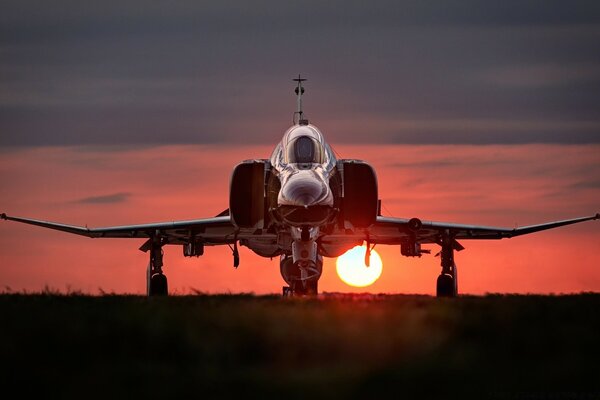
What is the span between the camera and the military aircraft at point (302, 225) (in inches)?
1070

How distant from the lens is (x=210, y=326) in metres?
12.5

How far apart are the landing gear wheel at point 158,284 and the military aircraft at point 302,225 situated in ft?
0.09

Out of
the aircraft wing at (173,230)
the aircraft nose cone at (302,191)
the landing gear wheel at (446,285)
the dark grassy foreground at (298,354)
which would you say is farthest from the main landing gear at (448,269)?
the dark grassy foreground at (298,354)

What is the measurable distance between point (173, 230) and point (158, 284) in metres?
1.69

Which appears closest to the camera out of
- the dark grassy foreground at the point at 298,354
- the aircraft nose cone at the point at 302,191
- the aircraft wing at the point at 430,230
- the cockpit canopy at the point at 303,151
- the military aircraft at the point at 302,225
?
the dark grassy foreground at the point at 298,354

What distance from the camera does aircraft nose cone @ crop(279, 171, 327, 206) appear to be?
25.7m

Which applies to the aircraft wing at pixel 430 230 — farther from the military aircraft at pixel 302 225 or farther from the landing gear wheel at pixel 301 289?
the landing gear wheel at pixel 301 289

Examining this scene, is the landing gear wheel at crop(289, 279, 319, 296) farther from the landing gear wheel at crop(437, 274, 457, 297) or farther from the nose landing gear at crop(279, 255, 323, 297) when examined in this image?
the landing gear wheel at crop(437, 274, 457, 297)

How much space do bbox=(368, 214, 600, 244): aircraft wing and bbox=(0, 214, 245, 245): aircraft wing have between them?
4064 millimetres

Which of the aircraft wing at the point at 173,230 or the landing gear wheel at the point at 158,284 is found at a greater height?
the aircraft wing at the point at 173,230

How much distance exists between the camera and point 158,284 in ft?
113

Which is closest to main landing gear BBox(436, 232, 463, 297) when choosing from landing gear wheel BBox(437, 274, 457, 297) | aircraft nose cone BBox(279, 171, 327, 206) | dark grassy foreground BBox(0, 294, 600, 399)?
landing gear wheel BBox(437, 274, 457, 297)

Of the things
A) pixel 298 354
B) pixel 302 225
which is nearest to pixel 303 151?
pixel 302 225

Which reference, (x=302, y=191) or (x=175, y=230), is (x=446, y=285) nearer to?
(x=175, y=230)
